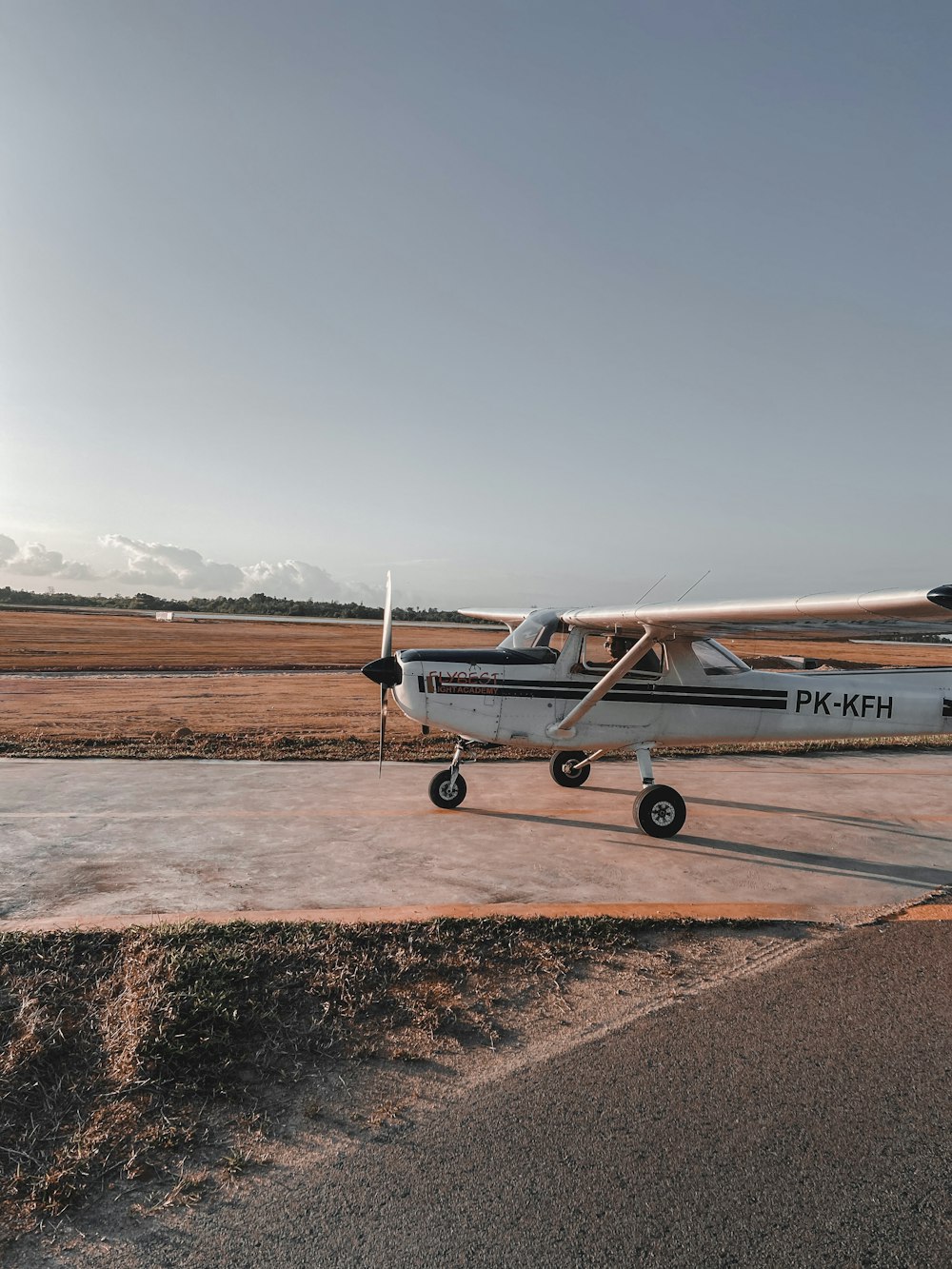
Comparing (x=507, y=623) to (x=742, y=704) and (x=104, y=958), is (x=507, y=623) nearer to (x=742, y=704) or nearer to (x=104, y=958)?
(x=742, y=704)

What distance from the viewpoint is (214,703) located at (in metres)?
17.6

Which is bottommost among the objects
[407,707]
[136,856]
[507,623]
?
[136,856]

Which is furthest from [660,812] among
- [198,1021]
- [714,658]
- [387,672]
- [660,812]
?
[198,1021]

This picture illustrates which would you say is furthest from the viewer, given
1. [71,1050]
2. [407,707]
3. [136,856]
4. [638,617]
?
[407,707]

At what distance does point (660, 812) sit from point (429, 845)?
255 centimetres

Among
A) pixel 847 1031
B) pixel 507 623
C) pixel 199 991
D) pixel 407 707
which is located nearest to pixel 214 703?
pixel 507 623

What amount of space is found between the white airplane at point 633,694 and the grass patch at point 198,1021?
3.40 m

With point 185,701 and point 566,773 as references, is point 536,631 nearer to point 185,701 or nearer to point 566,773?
point 566,773

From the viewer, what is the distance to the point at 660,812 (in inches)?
306

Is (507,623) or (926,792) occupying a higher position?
(507,623)

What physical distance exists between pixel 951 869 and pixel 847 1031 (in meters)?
3.87

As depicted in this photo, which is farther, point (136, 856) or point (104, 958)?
point (136, 856)

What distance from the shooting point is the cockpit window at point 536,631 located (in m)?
8.74

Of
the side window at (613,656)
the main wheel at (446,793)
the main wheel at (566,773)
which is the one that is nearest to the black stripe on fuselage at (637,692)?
the side window at (613,656)
